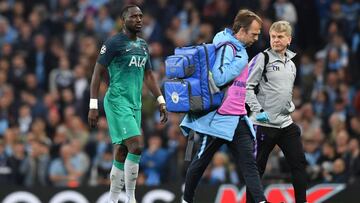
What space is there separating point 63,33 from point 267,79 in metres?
12.2

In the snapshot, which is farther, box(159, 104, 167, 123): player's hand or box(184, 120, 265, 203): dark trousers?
box(159, 104, 167, 123): player's hand

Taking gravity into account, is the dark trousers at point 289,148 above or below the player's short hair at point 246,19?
below

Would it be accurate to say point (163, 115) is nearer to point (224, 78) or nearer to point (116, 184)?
point (116, 184)

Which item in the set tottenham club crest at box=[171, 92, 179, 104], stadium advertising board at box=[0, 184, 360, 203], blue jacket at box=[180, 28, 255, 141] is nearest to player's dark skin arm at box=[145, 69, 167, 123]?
blue jacket at box=[180, 28, 255, 141]

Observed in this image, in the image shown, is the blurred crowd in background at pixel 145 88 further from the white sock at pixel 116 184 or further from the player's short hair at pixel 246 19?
the player's short hair at pixel 246 19

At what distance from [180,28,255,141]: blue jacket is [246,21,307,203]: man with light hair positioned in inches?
19.4

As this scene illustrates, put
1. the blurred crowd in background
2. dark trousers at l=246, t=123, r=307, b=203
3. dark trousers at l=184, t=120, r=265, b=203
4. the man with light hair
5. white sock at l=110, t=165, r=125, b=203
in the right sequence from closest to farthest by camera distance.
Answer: dark trousers at l=184, t=120, r=265, b=203
the man with light hair
dark trousers at l=246, t=123, r=307, b=203
white sock at l=110, t=165, r=125, b=203
the blurred crowd in background

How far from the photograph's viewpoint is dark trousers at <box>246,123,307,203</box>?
1252cm

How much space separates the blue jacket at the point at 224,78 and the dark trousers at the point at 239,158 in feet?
0.32

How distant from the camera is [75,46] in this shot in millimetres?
23453

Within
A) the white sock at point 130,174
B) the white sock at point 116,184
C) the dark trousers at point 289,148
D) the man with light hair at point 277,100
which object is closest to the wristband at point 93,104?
the white sock at point 130,174

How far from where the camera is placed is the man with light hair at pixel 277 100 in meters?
12.4

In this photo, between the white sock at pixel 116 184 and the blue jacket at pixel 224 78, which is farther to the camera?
the white sock at pixel 116 184

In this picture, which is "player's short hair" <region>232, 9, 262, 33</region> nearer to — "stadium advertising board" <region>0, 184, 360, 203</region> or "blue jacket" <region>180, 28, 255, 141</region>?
"blue jacket" <region>180, 28, 255, 141</region>
